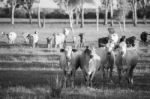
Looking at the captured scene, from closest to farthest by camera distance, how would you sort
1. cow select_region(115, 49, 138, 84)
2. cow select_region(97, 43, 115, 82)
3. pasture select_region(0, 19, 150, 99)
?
pasture select_region(0, 19, 150, 99), cow select_region(115, 49, 138, 84), cow select_region(97, 43, 115, 82)

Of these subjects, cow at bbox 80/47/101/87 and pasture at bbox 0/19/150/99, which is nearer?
pasture at bbox 0/19/150/99

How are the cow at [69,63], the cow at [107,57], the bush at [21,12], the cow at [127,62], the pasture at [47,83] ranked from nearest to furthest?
the pasture at [47,83]
the cow at [69,63]
the cow at [127,62]
the cow at [107,57]
the bush at [21,12]

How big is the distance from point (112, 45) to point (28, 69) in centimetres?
447

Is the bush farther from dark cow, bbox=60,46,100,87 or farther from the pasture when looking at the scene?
dark cow, bbox=60,46,100,87

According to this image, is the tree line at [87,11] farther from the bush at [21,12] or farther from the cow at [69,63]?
Answer: the cow at [69,63]

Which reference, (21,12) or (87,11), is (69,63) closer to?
(21,12)

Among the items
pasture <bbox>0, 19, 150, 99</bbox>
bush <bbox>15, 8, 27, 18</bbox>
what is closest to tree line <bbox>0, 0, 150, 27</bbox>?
bush <bbox>15, 8, 27, 18</bbox>

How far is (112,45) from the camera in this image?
14211mm

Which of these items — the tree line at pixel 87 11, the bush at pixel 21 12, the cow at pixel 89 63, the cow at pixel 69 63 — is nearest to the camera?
the cow at pixel 69 63

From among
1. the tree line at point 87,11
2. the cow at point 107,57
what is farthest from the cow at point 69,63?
the tree line at point 87,11

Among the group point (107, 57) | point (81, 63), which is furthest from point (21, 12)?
point (81, 63)

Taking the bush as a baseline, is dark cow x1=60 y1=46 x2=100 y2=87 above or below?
below

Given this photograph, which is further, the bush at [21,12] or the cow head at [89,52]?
the bush at [21,12]

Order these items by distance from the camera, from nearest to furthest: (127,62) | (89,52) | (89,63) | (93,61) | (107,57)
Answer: (89,52) < (89,63) < (93,61) < (127,62) < (107,57)
